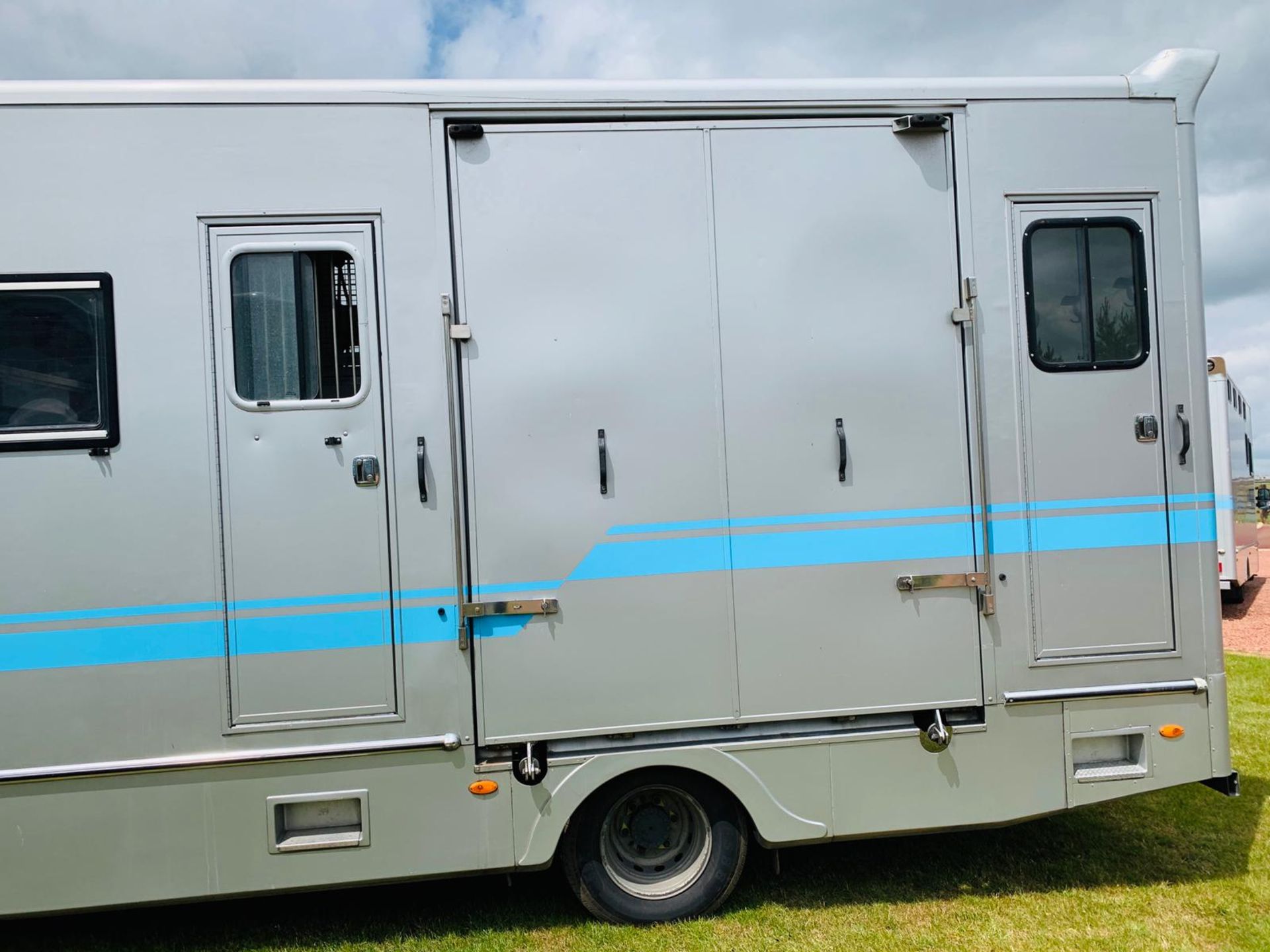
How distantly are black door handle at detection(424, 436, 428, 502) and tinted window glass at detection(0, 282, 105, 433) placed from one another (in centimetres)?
124

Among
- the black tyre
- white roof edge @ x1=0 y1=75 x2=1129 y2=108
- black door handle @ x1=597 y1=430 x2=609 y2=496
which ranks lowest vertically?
the black tyre

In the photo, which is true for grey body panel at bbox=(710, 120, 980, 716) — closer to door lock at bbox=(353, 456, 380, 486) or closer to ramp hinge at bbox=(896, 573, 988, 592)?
ramp hinge at bbox=(896, 573, 988, 592)

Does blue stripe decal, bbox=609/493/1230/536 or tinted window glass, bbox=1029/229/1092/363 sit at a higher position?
tinted window glass, bbox=1029/229/1092/363

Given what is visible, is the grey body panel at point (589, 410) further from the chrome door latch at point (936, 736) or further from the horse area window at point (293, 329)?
the chrome door latch at point (936, 736)

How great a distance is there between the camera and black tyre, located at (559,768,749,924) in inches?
147

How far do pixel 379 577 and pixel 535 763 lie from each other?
100 centimetres

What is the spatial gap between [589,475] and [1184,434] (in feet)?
8.72

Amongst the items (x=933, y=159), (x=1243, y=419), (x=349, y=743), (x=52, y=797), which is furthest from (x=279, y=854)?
(x=1243, y=419)

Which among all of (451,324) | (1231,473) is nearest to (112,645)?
(451,324)

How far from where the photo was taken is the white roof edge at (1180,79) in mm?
3889

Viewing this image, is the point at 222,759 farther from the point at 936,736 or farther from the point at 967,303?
the point at 967,303

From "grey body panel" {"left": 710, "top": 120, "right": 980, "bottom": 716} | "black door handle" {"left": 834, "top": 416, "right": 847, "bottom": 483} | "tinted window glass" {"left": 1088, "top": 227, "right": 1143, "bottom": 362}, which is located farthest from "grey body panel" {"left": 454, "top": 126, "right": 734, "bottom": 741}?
"tinted window glass" {"left": 1088, "top": 227, "right": 1143, "bottom": 362}

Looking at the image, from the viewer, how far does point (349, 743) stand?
3492mm

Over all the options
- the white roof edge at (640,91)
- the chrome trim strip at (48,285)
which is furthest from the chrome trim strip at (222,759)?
the white roof edge at (640,91)
